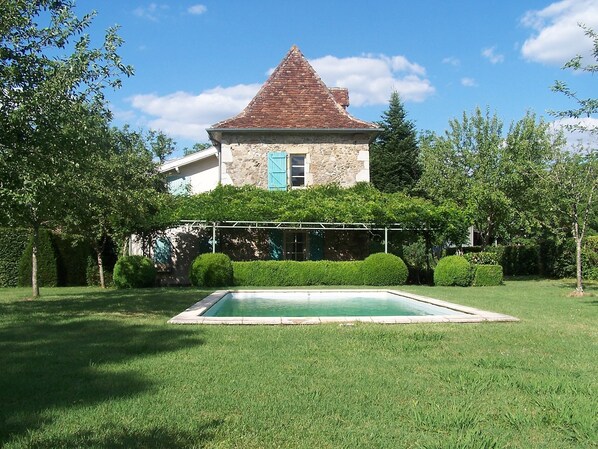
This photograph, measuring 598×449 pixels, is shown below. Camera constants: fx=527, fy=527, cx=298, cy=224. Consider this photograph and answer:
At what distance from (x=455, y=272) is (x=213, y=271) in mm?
8551

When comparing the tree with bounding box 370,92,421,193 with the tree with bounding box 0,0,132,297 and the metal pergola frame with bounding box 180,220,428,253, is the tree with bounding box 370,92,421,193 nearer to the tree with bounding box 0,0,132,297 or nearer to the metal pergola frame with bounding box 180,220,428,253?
the metal pergola frame with bounding box 180,220,428,253

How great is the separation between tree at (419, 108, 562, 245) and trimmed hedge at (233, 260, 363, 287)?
6.53 metres

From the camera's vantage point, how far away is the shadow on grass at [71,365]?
4121mm

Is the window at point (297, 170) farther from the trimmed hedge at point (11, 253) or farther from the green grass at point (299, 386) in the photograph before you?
the green grass at point (299, 386)

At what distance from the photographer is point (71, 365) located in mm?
5898

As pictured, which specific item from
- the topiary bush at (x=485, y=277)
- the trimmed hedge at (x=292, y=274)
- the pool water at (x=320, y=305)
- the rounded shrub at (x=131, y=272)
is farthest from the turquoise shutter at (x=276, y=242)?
the topiary bush at (x=485, y=277)

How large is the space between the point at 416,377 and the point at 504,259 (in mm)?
24799

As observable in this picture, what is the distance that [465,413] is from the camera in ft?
13.8

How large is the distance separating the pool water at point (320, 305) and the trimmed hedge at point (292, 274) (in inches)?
102

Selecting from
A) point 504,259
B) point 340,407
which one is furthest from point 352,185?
point 340,407

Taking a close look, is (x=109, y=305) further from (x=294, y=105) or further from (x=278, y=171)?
(x=294, y=105)

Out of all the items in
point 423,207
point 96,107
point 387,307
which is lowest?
point 387,307

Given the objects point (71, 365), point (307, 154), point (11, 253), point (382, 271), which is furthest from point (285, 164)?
point (71, 365)

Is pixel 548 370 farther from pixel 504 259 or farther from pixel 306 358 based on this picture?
pixel 504 259
